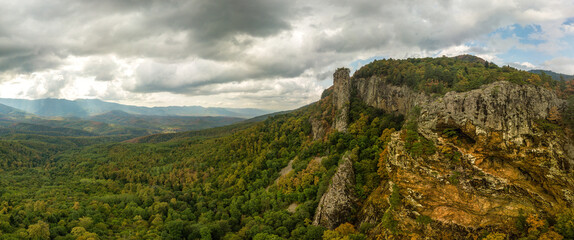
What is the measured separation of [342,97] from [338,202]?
58030 millimetres

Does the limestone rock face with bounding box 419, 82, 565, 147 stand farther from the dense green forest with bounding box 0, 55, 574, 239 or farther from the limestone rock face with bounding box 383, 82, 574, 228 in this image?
the dense green forest with bounding box 0, 55, 574, 239

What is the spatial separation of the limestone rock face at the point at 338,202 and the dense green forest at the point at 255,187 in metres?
2.57

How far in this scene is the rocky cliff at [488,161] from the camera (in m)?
31.8

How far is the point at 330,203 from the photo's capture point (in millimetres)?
57469

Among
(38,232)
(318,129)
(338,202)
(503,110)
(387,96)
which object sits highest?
(387,96)

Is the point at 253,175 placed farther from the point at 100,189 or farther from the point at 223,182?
the point at 100,189

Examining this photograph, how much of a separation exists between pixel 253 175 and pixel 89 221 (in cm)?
6078

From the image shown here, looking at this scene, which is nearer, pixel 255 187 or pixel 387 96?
pixel 387 96

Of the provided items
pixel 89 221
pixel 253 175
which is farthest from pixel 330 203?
pixel 89 221

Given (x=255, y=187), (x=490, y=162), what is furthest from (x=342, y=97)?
(x=490, y=162)

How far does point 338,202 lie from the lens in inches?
2244

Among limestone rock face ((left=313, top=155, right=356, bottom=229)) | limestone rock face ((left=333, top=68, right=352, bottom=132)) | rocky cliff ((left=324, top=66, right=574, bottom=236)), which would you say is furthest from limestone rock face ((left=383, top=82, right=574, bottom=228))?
limestone rock face ((left=333, top=68, right=352, bottom=132))

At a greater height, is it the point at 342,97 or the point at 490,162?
the point at 342,97

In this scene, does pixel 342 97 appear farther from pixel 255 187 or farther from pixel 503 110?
pixel 503 110
